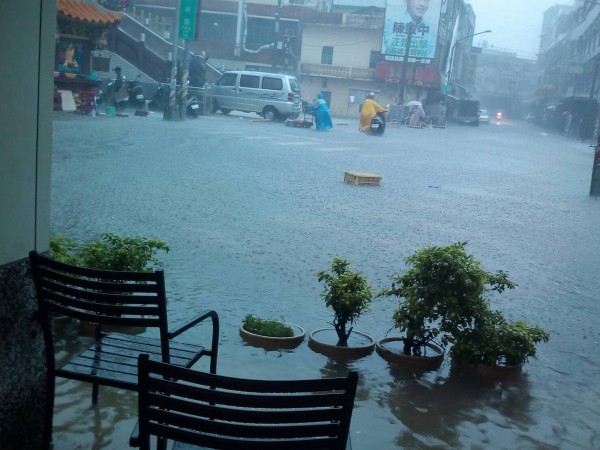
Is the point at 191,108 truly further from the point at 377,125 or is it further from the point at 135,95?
the point at 377,125

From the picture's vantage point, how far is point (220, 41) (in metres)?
53.2

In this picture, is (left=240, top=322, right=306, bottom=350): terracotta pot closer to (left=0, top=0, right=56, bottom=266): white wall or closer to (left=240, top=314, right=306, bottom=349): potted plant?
(left=240, top=314, right=306, bottom=349): potted plant

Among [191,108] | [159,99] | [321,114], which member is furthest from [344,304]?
[159,99]

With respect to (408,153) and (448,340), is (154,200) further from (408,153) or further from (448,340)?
(408,153)

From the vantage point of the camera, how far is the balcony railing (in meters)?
55.3

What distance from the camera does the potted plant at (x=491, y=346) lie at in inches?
175

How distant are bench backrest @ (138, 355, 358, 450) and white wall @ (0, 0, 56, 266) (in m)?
1.00

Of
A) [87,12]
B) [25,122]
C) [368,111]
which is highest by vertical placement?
[87,12]

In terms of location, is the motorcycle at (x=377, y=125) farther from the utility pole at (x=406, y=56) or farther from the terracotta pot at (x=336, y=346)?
the terracotta pot at (x=336, y=346)

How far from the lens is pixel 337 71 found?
182ft

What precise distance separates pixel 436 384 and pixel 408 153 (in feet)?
58.1

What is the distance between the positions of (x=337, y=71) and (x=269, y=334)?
2049 inches

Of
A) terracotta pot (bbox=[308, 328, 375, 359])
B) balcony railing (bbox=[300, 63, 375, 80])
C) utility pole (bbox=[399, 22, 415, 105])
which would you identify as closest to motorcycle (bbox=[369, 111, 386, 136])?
utility pole (bbox=[399, 22, 415, 105])

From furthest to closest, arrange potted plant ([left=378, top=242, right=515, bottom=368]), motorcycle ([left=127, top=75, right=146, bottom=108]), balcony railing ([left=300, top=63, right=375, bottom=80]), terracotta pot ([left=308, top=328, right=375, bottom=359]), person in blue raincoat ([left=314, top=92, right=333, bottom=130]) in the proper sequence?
balcony railing ([left=300, top=63, right=375, bottom=80]), person in blue raincoat ([left=314, top=92, right=333, bottom=130]), motorcycle ([left=127, top=75, right=146, bottom=108]), terracotta pot ([left=308, top=328, right=375, bottom=359]), potted plant ([left=378, top=242, right=515, bottom=368])
